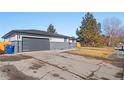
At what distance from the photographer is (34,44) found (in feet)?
67.2

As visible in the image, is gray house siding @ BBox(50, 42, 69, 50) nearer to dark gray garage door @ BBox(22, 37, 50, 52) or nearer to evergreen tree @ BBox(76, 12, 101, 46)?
dark gray garage door @ BBox(22, 37, 50, 52)

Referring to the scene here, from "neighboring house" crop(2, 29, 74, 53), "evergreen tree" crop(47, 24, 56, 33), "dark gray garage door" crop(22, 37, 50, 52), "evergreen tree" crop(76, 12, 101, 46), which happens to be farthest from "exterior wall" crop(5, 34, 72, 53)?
"evergreen tree" crop(47, 24, 56, 33)

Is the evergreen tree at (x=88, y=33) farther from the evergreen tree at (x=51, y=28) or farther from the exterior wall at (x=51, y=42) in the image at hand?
the evergreen tree at (x=51, y=28)

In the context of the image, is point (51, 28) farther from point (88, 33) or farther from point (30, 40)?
point (30, 40)

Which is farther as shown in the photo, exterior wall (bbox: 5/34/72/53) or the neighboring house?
the neighboring house

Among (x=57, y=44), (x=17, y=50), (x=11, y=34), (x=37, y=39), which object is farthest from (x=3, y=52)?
(x=57, y=44)

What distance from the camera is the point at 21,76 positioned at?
6844 millimetres

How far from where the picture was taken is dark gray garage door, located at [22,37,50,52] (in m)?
18.9

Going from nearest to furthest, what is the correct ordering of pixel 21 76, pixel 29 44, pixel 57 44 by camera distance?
pixel 21 76 < pixel 29 44 < pixel 57 44

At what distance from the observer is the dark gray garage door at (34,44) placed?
1894 cm

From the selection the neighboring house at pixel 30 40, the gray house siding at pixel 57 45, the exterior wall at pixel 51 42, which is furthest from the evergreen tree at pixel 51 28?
the neighboring house at pixel 30 40
